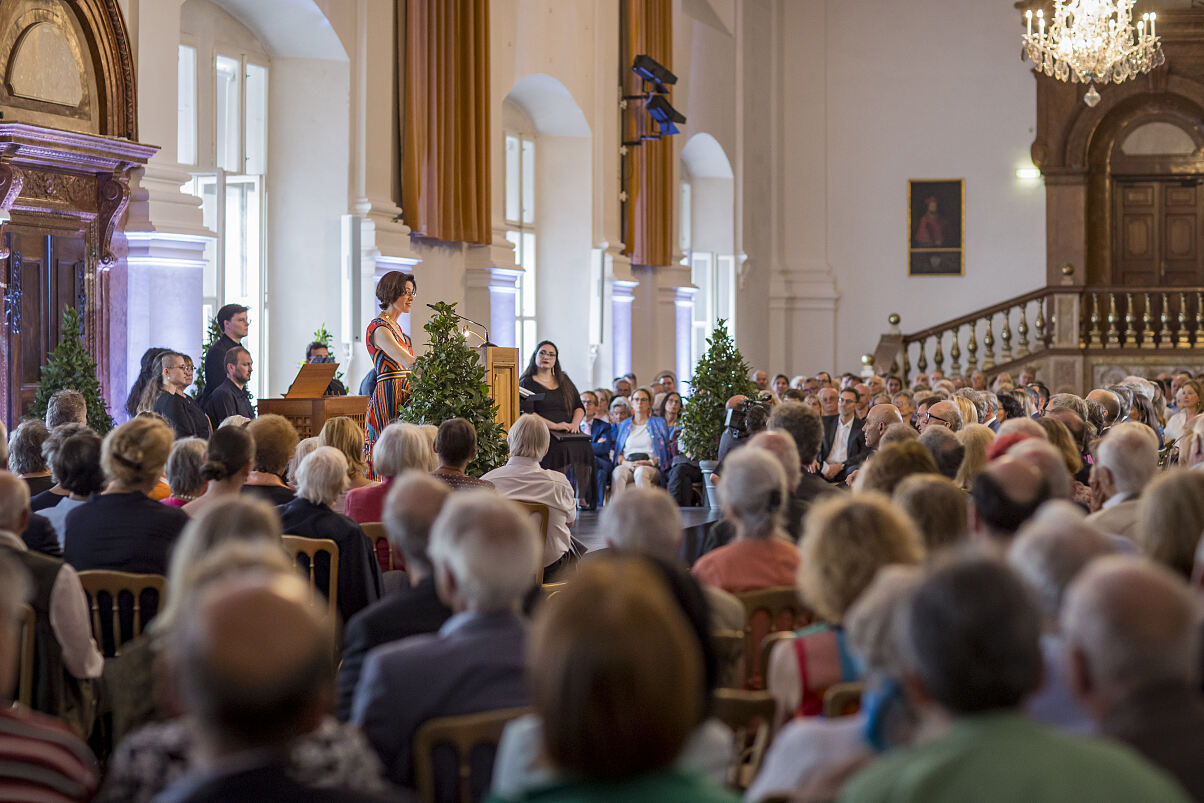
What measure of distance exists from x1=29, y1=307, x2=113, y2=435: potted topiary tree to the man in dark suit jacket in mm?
4501

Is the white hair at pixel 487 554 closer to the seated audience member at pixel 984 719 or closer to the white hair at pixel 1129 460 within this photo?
the seated audience member at pixel 984 719

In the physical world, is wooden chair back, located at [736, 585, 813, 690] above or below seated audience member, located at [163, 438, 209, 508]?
below

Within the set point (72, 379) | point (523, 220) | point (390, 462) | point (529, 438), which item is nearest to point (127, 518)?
point (390, 462)

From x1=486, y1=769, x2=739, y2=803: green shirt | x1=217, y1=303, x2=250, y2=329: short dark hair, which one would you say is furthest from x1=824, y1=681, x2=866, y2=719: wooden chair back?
x1=217, y1=303, x2=250, y2=329: short dark hair

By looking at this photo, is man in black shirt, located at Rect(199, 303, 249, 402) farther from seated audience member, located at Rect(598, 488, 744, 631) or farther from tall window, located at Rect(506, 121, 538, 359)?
tall window, located at Rect(506, 121, 538, 359)

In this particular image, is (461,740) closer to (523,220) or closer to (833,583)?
(833,583)

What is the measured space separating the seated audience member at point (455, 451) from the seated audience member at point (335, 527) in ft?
2.83

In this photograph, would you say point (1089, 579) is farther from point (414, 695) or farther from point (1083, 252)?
point (1083, 252)

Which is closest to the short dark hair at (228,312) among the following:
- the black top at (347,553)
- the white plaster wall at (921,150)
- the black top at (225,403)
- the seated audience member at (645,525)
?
the black top at (225,403)

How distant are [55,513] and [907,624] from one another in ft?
11.7

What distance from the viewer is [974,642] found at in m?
1.80

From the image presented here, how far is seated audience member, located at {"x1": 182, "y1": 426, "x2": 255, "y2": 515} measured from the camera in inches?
186

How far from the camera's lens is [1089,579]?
200cm

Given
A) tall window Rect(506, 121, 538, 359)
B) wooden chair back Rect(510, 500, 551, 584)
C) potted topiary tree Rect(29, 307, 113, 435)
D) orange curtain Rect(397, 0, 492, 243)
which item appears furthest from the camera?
tall window Rect(506, 121, 538, 359)
